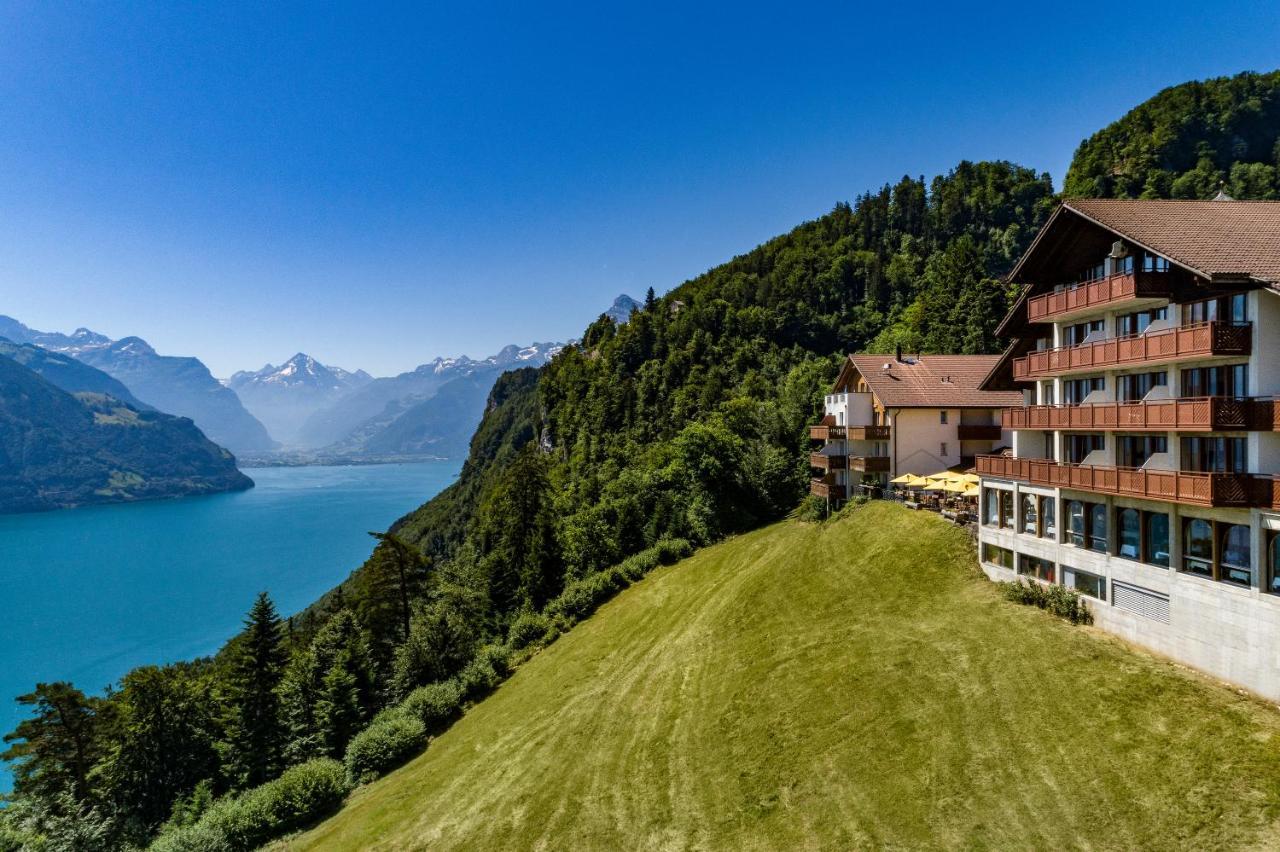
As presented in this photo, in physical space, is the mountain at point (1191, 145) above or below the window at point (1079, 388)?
above

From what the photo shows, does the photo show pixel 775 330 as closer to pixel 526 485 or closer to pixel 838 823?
pixel 526 485

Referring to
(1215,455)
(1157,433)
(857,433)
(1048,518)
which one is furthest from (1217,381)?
(857,433)

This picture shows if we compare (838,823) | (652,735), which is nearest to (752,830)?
(838,823)

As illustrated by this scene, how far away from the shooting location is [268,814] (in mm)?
28531

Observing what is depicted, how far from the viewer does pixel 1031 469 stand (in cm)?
2386

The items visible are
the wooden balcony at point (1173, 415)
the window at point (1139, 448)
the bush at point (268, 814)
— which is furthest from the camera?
the bush at point (268, 814)

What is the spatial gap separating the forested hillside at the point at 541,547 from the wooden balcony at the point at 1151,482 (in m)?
31.5

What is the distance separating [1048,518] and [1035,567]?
6.42 ft

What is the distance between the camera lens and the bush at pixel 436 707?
3619 cm

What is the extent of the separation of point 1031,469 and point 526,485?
157ft

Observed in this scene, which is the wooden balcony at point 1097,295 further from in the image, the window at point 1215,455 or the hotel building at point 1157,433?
the window at point 1215,455

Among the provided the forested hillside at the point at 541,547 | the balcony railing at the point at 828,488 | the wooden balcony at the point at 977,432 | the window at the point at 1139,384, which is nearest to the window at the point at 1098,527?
the window at the point at 1139,384

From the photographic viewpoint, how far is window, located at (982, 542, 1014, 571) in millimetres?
25203

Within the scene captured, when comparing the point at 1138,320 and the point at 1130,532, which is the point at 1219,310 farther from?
the point at 1130,532
